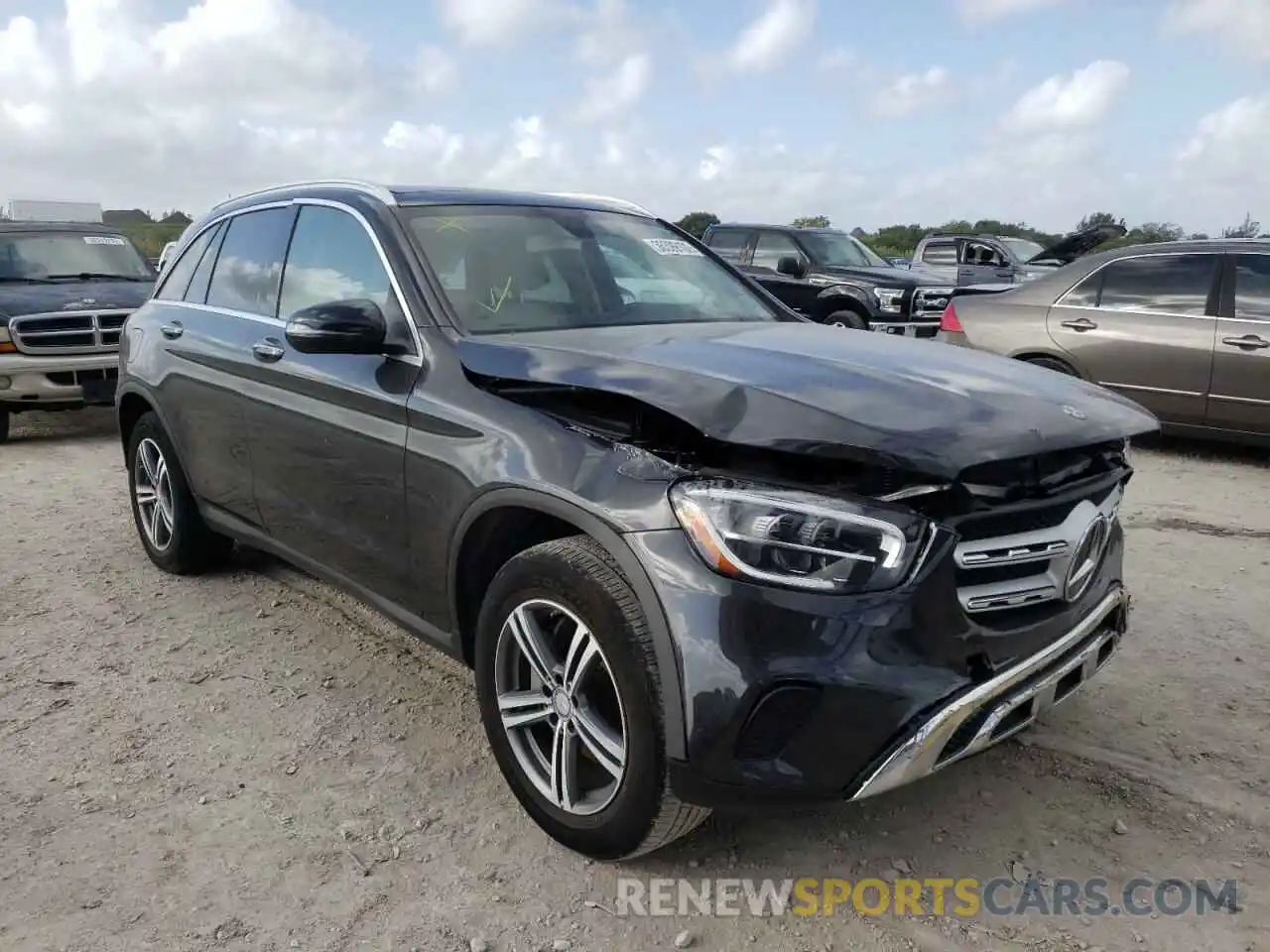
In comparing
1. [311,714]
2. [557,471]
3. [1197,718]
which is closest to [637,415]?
[557,471]

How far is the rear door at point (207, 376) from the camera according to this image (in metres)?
4.00

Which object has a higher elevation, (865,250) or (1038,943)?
(865,250)

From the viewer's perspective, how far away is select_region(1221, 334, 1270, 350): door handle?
6.96 meters

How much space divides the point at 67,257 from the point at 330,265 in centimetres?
764

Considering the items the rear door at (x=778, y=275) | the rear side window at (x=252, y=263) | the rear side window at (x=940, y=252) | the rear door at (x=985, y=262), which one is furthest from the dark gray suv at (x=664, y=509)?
the rear side window at (x=940, y=252)

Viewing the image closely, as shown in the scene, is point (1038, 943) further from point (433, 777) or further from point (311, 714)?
point (311, 714)

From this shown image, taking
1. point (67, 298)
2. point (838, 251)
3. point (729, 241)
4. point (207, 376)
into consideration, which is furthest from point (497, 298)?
point (729, 241)

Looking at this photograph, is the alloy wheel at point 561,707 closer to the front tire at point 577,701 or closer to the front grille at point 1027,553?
the front tire at point 577,701

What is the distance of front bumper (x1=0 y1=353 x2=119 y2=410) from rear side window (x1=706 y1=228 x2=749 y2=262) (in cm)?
763

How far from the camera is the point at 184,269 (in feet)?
15.9

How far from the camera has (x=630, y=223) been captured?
4.06 meters

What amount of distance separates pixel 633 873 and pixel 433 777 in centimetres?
77

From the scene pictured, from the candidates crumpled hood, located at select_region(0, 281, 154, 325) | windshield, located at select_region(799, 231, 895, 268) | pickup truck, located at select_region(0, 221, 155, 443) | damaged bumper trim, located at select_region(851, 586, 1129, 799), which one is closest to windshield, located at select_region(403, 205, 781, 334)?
damaged bumper trim, located at select_region(851, 586, 1129, 799)

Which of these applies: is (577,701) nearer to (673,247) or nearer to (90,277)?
(673,247)
